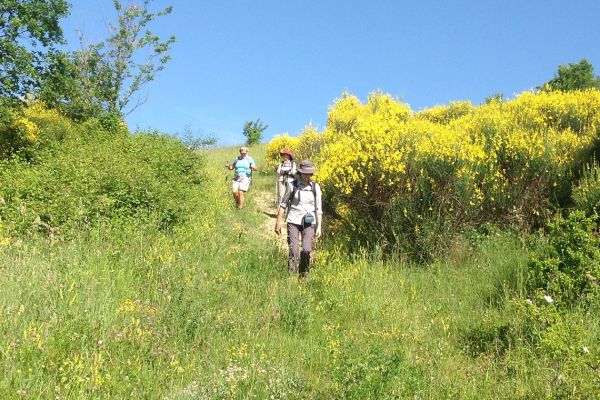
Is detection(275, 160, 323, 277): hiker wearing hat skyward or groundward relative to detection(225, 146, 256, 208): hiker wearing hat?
groundward

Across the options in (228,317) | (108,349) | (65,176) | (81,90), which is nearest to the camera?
(108,349)

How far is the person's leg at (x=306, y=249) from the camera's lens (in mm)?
6898

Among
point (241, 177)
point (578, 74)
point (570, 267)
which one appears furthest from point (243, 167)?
point (578, 74)

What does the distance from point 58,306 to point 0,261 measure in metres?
1.47

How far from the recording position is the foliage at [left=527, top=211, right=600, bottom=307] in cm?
491

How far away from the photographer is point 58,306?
4094mm

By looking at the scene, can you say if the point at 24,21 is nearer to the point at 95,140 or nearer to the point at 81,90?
the point at 95,140

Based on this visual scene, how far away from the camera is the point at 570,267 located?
5.14 meters

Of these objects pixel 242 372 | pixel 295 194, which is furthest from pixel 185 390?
pixel 295 194

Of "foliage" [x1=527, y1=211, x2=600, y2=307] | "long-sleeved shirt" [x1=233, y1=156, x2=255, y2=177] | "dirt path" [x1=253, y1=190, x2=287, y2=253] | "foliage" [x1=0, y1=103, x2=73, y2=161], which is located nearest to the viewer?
"foliage" [x1=527, y1=211, x2=600, y2=307]

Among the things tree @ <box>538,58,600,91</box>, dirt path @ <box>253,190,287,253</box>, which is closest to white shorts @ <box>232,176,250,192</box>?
dirt path @ <box>253,190,287,253</box>

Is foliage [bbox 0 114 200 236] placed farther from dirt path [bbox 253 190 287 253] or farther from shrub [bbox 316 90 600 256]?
shrub [bbox 316 90 600 256]

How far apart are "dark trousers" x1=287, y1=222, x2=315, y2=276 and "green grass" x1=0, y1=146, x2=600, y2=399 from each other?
0.18 meters

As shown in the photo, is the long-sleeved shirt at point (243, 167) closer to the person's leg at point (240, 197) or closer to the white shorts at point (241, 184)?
the white shorts at point (241, 184)
